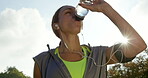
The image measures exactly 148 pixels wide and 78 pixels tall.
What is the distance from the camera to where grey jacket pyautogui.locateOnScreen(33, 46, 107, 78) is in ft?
11.9

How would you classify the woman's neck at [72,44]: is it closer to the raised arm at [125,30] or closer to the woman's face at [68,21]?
the woman's face at [68,21]

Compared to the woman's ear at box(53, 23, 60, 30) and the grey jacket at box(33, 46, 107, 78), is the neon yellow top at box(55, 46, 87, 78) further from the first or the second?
the woman's ear at box(53, 23, 60, 30)

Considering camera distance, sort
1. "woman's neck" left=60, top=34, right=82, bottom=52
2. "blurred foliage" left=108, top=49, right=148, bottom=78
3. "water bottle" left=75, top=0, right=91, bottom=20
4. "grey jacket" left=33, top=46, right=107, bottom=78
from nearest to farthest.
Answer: "grey jacket" left=33, top=46, right=107, bottom=78, "water bottle" left=75, top=0, right=91, bottom=20, "woman's neck" left=60, top=34, right=82, bottom=52, "blurred foliage" left=108, top=49, right=148, bottom=78

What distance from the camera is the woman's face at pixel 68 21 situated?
387 cm

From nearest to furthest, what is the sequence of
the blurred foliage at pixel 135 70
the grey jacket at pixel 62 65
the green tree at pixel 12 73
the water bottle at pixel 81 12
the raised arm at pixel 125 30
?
1. the raised arm at pixel 125 30
2. the grey jacket at pixel 62 65
3. the water bottle at pixel 81 12
4. the blurred foliage at pixel 135 70
5. the green tree at pixel 12 73

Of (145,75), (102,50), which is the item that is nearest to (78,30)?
(102,50)

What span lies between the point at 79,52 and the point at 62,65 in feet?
1.11

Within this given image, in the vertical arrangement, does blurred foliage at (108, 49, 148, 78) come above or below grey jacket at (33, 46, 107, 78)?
above

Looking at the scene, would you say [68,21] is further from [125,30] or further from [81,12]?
[125,30]

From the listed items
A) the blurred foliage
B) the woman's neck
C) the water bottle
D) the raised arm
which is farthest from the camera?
the blurred foliage

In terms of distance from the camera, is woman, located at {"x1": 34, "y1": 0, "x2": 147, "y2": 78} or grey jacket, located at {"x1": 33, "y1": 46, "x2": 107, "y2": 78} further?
grey jacket, located at {"x1": 33, "y1": 46, "x2": 107, "y2": 78}

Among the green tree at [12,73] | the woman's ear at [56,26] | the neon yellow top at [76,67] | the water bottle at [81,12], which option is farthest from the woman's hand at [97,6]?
the green tree at [12,73]

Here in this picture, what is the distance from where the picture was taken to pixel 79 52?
392cm

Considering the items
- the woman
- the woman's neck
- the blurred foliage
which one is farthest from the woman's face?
the blurred foliage
